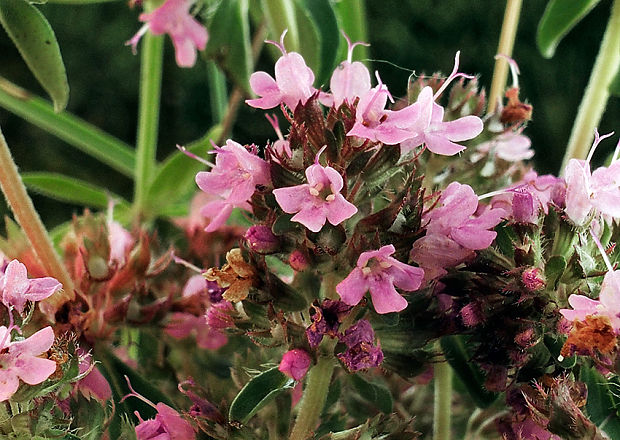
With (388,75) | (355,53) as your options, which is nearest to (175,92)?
(388,75)

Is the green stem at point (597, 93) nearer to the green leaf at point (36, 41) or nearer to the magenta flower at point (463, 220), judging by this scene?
the magenta flower at point (463, 220)

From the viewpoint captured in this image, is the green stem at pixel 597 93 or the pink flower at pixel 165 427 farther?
the green stem at pixel 597 93

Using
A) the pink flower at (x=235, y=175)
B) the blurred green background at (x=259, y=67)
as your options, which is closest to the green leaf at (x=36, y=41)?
the pink flower at (x=235, y=175)

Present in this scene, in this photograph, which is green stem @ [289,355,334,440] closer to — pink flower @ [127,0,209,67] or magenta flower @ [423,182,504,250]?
magenta flower @ [423,182,504,250]

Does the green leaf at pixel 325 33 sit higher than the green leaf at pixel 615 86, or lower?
higher

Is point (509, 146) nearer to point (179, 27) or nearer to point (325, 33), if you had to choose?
point (325, 33)

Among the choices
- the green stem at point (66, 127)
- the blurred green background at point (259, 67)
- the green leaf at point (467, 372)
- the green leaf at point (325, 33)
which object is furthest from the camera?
the blurred green background at point (259, 67)

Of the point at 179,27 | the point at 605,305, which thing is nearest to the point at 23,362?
the point at 605,305

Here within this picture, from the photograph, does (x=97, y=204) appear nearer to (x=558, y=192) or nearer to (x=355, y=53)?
(x=355, y=53)
